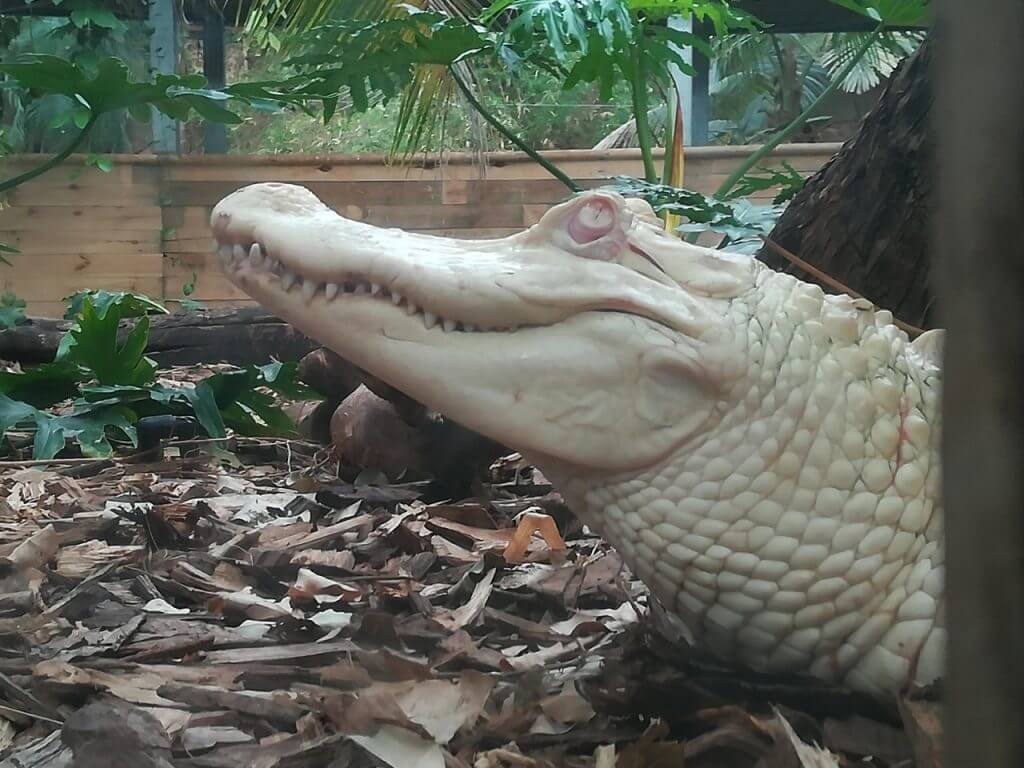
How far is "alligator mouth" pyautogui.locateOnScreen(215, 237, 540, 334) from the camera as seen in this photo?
1310mm

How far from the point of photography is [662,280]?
1.32m

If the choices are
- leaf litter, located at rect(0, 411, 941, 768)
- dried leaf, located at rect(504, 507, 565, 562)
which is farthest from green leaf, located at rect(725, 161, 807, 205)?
dried leaf, located at rect(504, 507, 565, 562)

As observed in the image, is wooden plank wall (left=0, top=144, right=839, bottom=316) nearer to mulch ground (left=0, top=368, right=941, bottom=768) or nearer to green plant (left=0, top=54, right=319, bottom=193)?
green plant (left=0, top=54, right=319, bottom=193)

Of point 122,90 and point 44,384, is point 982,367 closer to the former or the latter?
point 122,90

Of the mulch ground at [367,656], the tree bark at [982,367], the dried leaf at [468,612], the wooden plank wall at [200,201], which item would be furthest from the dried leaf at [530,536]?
the tree bark at [982,367]

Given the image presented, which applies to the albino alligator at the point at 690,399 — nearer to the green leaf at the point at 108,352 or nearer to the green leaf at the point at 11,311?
the green leaf at the point at 108,352

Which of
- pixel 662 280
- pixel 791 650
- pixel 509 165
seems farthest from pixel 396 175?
pixel 791 650

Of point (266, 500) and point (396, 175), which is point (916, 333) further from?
point (396, 175)

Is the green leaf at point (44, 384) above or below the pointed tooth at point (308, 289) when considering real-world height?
below

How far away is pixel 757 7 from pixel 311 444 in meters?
2.16

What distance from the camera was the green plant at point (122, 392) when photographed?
3229 millimetres

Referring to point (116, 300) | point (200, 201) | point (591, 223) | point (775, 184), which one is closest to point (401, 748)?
point (591, 223)

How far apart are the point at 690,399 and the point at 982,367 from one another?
86cm

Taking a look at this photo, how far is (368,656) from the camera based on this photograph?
143 cm
